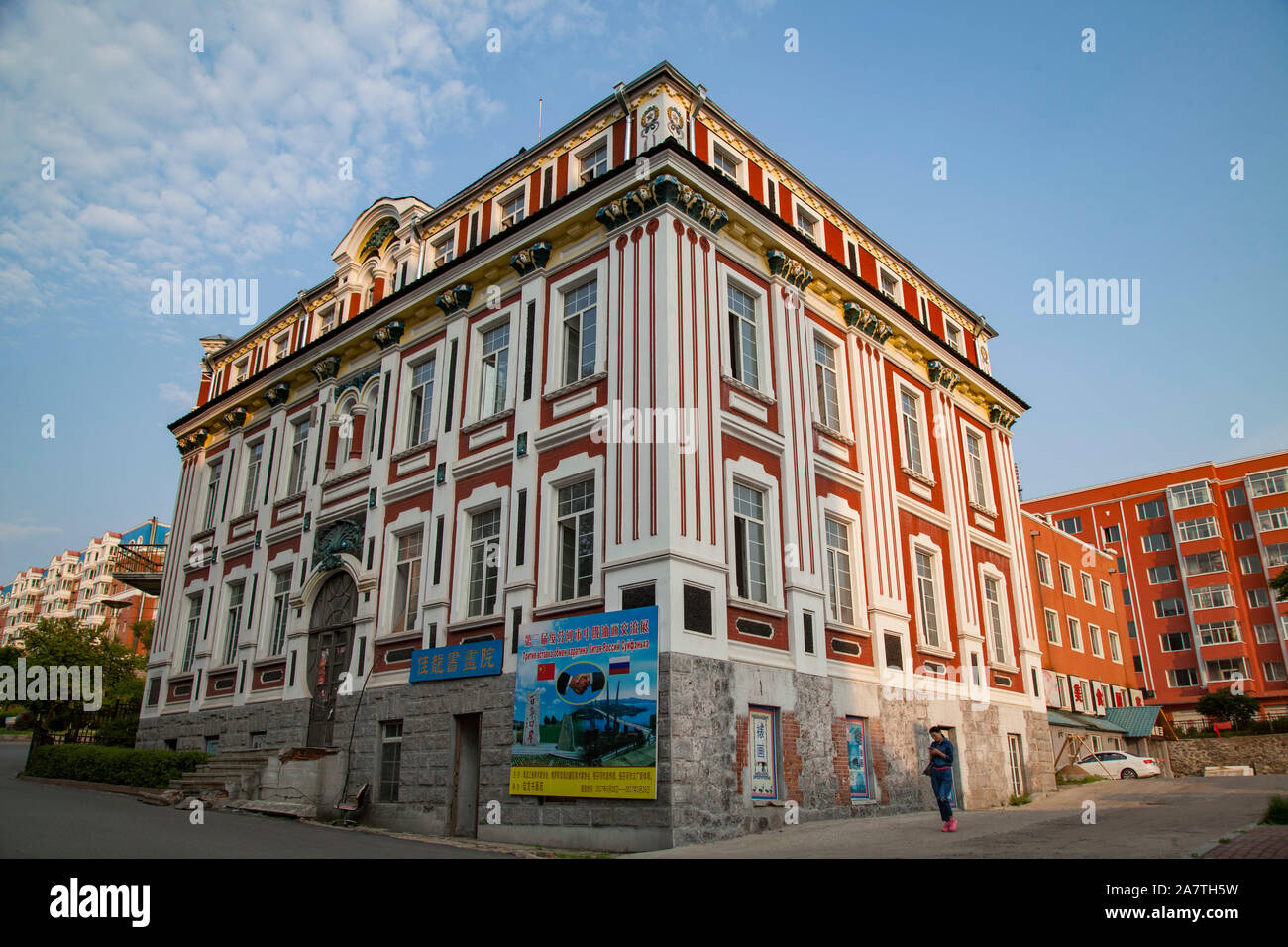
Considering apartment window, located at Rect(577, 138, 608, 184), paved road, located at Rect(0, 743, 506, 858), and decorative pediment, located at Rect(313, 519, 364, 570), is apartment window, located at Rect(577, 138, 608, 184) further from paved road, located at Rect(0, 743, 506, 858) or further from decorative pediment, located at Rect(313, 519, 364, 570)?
paved road, located at Rect(0, 743, 506, 858)

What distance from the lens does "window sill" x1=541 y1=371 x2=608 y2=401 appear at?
16.8m

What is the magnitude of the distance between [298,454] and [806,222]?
1641cm

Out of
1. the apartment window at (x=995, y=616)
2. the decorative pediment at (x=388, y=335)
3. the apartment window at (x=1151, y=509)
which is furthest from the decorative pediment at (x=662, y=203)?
the apartment window at (x=1151, y=509)

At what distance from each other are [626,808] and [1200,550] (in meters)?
60.9

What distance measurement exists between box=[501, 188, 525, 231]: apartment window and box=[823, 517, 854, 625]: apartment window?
34.7ft

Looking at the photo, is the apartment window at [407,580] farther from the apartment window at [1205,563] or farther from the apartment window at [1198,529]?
the apartment window at [1198,529]

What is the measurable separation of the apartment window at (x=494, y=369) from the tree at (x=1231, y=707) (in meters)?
47.3

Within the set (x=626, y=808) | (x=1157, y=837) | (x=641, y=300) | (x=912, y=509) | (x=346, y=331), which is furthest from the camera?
(x=346, y=331)

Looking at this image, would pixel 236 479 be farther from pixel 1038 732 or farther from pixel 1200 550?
pixel 1200 550

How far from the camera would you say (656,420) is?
1552cm

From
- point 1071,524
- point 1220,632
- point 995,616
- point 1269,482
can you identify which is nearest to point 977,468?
point 995,616

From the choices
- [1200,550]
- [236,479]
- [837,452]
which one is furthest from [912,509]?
[1200,550]

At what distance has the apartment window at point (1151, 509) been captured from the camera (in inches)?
2450

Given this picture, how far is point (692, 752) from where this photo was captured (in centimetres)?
1352
